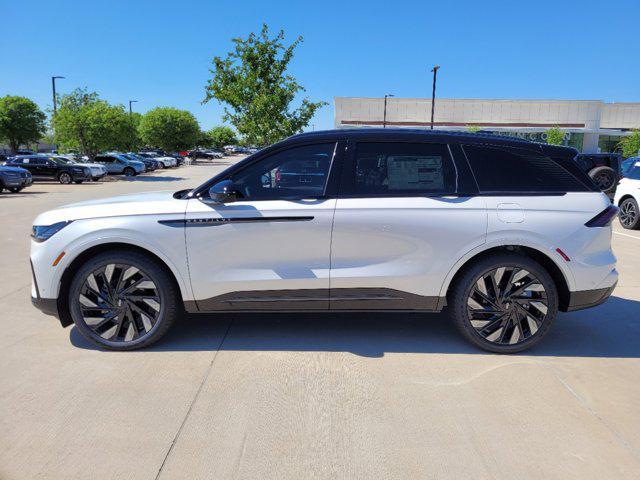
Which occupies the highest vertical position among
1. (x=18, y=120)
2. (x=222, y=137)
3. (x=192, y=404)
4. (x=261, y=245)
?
(x=222, y=137)

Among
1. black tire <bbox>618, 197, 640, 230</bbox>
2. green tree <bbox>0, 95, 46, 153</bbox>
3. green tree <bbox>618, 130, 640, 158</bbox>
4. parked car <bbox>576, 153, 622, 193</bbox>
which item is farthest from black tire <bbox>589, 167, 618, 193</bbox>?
green tree <bbox>0, 95, 46, 153</bbox>

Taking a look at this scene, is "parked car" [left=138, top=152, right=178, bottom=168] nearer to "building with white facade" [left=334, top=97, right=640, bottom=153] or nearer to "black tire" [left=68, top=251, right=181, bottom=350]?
"building with white facade" [left=334, top=97, right=640, bottom=153]

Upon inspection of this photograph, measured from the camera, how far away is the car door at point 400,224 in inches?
147

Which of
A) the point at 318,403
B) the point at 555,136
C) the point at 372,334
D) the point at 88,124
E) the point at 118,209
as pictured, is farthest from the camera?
the point at 555,136

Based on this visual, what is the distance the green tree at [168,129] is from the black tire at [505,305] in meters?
59.2

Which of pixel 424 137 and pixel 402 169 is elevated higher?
pixel 424 137

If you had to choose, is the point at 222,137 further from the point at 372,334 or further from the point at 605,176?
the point at 372,334

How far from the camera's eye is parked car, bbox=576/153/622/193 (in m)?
14.4

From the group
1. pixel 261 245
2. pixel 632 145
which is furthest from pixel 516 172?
pixel 632 145

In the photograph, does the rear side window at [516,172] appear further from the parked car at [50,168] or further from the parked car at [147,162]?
the parked car at [147,162]

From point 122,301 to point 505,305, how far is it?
306cm

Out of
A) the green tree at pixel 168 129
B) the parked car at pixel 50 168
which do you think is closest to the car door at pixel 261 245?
the parked car at pixel 50 168

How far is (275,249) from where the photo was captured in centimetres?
374

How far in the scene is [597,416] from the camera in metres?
3.04
